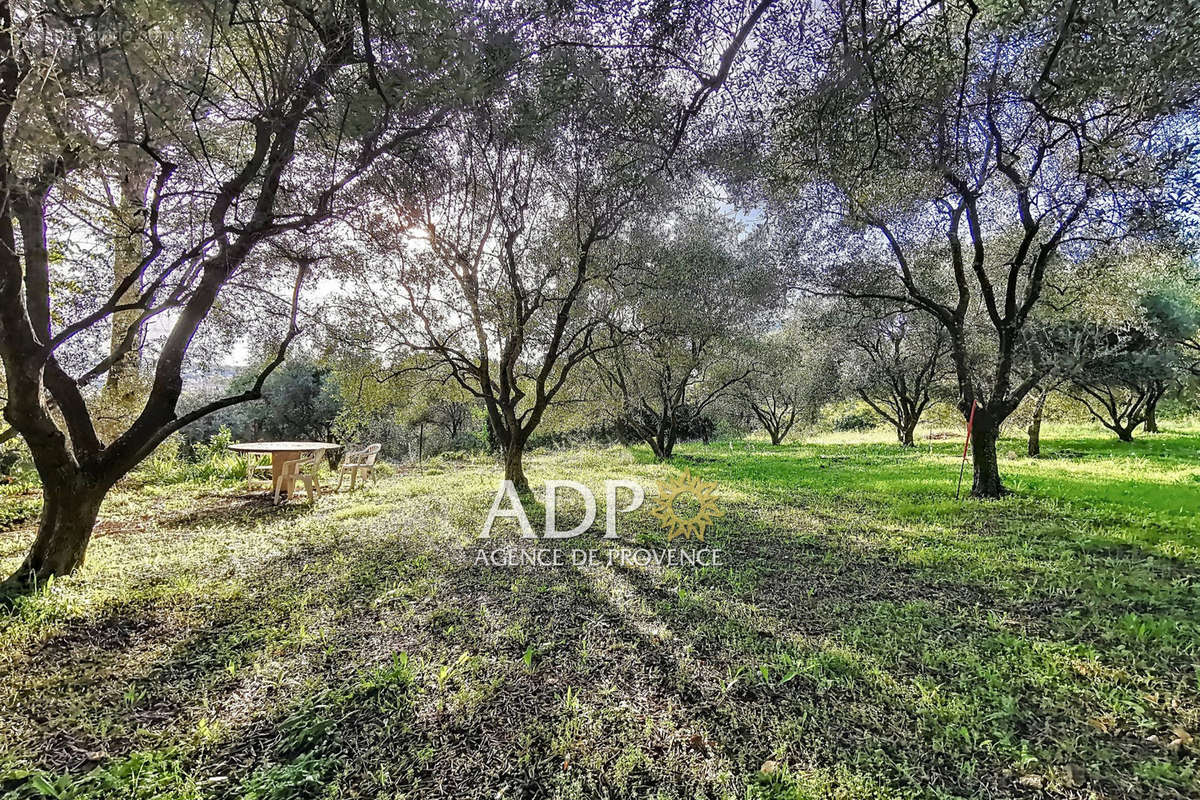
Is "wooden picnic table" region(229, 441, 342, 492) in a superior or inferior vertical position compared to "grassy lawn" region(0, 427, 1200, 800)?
superior

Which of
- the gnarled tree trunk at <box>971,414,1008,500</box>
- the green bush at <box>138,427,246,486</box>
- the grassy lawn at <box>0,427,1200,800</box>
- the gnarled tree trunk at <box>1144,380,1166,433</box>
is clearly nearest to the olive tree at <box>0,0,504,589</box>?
the grassy lawn at <box>0,427,1200,800</box>

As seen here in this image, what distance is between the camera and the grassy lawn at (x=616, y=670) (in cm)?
212

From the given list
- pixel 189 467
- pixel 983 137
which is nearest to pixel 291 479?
pixel 189 467

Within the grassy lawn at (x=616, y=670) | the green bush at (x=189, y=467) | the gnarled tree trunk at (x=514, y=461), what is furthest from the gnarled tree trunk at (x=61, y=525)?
the green bush at (x=189, y=467)

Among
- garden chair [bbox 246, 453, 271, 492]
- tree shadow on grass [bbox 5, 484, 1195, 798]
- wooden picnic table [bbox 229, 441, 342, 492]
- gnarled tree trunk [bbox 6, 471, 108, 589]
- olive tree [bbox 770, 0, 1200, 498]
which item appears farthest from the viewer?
garden chair [bbox 246, 453, 271, 492]

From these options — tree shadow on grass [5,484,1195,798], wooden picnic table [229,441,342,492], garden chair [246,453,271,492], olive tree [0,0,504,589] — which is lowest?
tree shadow on grass [5,484,1195,798]

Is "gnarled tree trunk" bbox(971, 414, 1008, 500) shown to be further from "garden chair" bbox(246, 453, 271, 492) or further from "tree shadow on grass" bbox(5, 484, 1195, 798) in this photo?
"garden chair" bbox(246, 453, 271, 492)

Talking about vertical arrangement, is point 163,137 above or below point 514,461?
above

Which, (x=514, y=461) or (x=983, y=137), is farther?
(x=514, y=461)

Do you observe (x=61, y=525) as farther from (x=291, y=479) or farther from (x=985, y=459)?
(x=985, y=459)

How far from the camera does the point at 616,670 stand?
2.97 meters

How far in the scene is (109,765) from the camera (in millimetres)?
2111

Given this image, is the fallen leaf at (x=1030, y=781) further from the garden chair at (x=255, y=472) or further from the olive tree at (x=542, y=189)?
the garden chair at (x=255, y=472)

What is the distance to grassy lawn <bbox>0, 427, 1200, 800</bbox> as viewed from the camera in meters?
2.12
